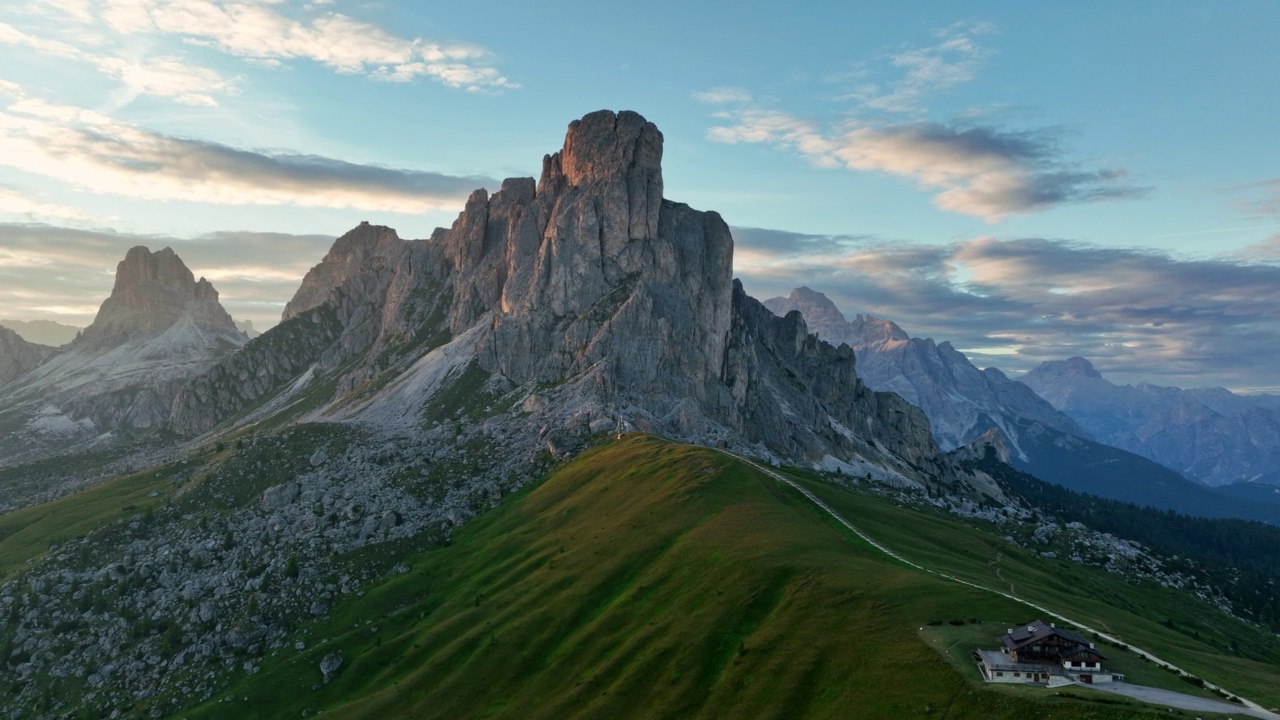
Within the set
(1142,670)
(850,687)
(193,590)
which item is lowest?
(193,590)

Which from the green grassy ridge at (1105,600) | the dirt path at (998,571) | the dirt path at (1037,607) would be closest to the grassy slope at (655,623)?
the dirt path at (1037,607)

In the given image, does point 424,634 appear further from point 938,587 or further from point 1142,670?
point 1142,670

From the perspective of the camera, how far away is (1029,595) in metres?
114

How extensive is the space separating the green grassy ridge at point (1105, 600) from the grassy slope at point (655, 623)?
14105 mm

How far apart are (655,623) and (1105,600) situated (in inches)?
4278

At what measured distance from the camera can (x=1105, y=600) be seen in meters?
160

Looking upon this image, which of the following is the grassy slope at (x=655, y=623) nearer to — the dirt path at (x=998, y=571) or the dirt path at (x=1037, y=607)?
the dirt path at (x=1037, y=607)

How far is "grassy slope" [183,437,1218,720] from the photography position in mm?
85562

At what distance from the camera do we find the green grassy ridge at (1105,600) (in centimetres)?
8531

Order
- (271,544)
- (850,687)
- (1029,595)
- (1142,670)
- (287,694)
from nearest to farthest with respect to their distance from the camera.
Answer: (1142,670), (850,687), (1029,595), (287,694), (271,544)

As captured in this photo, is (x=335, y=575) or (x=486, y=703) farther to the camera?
(x=335, y=575)

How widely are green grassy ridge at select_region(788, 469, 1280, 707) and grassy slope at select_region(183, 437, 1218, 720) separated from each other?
46.3 feet

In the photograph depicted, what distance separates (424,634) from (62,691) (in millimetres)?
69762

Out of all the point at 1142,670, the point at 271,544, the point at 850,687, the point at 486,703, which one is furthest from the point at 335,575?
the point at 1142,670
